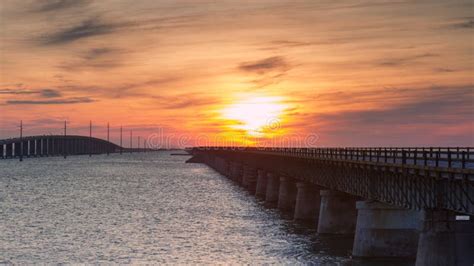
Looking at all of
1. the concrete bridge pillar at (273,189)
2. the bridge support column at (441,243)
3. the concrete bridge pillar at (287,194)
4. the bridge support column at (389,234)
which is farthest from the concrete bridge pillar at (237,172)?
the bridge support column at (441,243)

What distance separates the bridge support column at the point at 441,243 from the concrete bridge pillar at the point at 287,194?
43.5 meters

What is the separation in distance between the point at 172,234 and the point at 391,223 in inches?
895

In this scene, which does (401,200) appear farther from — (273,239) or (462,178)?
(273,239)

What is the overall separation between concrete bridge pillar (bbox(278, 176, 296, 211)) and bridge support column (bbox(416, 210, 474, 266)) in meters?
43.5

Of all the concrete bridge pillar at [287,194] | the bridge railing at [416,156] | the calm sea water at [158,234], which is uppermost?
the bridge railing at [416,156]

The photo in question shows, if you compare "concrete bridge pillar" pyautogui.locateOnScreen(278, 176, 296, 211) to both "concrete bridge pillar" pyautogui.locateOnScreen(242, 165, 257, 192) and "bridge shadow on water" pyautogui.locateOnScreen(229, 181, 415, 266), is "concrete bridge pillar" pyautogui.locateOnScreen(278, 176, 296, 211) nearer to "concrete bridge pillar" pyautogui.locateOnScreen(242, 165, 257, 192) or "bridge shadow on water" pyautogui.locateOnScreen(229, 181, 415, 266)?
"bridge shadow on water" pyautogui.locateOnScreen(229, 181, 415, 266)

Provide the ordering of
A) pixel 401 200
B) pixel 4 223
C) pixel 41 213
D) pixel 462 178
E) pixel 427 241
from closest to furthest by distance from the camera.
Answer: pixel 462 178 → pixel 427 241 → pixel 401 200 → pixel 4 223 → pixel 41 213

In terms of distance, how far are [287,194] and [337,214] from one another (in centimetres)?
2683

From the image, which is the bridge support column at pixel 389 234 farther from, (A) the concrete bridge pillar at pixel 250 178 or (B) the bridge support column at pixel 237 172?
(B) the bridge support column at pixel 237 172

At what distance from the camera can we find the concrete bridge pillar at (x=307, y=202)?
6531 centimetres

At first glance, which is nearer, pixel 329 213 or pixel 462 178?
pixel 462 178

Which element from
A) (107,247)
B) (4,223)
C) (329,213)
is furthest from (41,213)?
(329,213)

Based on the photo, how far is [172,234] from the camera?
Answer: 58625mm

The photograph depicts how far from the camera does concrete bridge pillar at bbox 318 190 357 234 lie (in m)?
53.1
